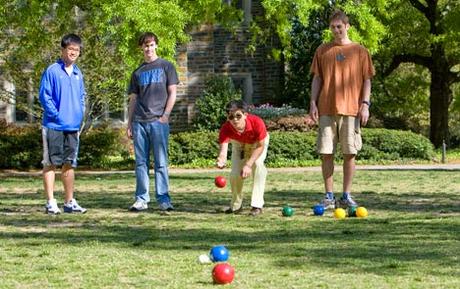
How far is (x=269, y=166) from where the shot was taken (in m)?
23.3

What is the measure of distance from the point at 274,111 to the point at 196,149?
11.3 ft

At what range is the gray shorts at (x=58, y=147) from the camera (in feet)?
32.6

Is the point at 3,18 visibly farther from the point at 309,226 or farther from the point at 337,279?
the point at 337,279

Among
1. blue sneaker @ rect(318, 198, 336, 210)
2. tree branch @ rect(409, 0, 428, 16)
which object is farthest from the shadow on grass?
tree branch @ rect(409, 0, 428, 16)

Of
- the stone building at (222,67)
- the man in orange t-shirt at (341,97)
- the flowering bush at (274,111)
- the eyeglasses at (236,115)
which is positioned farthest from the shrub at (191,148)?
the eyeglasses at (236,115)

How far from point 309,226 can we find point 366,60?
2250 mm

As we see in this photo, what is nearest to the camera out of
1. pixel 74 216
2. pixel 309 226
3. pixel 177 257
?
pixel 177 257

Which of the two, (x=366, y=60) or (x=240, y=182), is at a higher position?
(x=366, y=60)

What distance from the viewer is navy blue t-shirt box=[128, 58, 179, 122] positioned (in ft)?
33.6

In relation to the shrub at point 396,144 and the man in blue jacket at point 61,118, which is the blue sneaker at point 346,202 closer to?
the man in blue jacket at point 61,118

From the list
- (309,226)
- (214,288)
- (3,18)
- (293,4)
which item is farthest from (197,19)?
(214,288)

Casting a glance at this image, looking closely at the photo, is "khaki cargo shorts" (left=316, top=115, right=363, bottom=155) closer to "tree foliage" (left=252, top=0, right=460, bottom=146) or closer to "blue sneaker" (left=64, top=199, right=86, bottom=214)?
"blue sneaker" (left=64, top=199, right=86, bottom=214)

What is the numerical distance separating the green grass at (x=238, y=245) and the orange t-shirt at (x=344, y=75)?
3.72ft

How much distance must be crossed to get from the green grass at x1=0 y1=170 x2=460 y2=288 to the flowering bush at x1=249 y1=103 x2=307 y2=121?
558 inches
